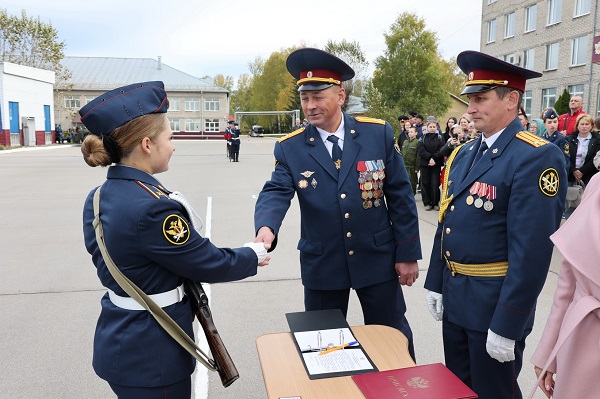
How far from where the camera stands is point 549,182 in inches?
83.8

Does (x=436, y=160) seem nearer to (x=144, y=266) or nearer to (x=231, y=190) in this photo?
(x=231, y=190)

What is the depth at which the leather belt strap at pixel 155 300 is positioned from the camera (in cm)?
198

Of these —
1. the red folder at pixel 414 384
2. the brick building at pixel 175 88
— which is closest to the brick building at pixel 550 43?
the red folder at pixel 414 384

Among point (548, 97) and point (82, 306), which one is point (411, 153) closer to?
point (82, 306)

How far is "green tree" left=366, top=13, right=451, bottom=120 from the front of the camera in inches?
1844

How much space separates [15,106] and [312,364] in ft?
136

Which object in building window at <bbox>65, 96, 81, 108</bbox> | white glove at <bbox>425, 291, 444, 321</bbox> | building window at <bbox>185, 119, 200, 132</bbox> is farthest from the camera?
building window at <bbox>185, 119, 200, 132</bbox>

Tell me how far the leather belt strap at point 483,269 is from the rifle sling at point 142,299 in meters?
1.27

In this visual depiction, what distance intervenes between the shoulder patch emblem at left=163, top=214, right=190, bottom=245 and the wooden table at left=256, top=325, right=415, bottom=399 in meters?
0.58

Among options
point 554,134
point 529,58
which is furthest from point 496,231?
point 529,58

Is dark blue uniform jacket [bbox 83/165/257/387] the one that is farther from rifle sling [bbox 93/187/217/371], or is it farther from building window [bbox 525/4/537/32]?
building window [bbox 525/4/537/32]

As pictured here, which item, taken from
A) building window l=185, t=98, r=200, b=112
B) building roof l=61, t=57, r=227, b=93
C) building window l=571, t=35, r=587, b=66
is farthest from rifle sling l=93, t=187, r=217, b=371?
building window l=185, t=98, r=200, b=112

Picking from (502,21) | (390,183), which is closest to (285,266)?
(390,183)

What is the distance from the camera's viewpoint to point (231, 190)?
13070mm
